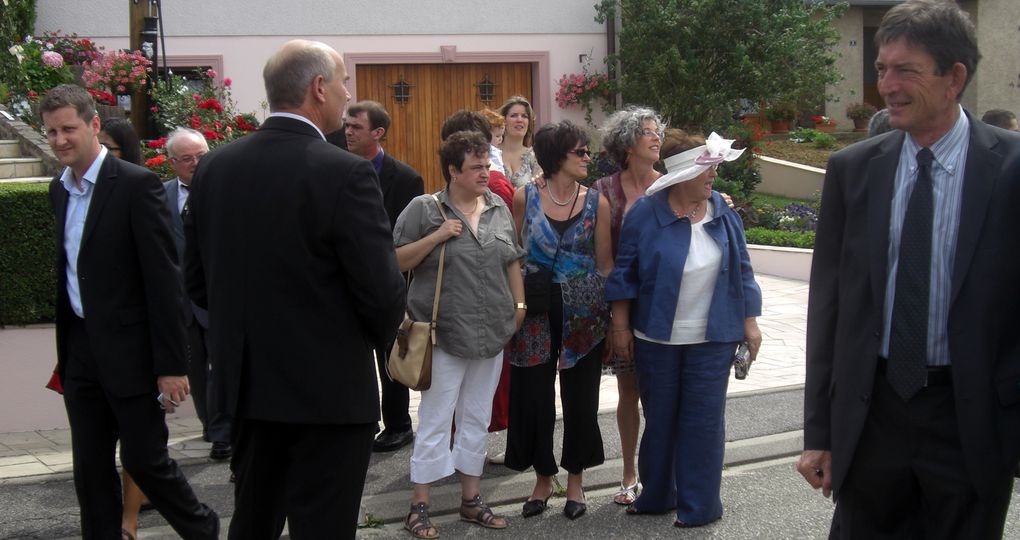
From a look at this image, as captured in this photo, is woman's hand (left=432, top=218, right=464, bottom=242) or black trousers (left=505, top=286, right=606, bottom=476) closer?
woman's hand (left=432, top=218, right=464, bottom=242)

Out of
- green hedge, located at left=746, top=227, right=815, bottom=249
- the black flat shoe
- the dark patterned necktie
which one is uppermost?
the dark patterned necktie

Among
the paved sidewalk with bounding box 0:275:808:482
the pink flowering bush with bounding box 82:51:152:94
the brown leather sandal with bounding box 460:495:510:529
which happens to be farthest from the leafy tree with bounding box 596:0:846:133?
the brown leather sandal with bounding box 460:495:510:529

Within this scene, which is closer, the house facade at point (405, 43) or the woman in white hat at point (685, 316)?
the woman in white hat at point (685, 316)

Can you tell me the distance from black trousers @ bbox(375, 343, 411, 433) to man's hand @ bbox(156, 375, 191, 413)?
2.11 metres

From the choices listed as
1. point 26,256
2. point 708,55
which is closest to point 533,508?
point 26,256

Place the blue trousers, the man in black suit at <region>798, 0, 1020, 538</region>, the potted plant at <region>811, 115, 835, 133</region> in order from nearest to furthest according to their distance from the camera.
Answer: the man in black suit at <region>798, 0, 1020, 538</region>, the blue trousers, the potted plant at <region>811, 115, 835, 133</region>

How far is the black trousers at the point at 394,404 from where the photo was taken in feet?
20.7

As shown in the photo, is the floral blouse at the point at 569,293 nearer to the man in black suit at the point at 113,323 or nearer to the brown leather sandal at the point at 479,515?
the brown leather sandal at the point at 479,515

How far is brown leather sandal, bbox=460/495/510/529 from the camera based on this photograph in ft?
16.9

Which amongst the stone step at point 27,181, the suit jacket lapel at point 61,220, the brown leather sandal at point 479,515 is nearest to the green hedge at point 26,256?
the stone step at point 27,181

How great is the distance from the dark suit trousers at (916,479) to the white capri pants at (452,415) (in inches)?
94.3

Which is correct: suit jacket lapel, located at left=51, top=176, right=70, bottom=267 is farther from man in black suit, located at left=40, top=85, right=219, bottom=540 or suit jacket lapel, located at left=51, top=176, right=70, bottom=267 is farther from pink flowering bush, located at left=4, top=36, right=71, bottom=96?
pink flowering bush, located at left=4, top=36, right=71, bottom=96

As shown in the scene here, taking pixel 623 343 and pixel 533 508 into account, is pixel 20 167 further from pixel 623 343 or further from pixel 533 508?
pixel 623 343

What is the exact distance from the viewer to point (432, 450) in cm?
513
